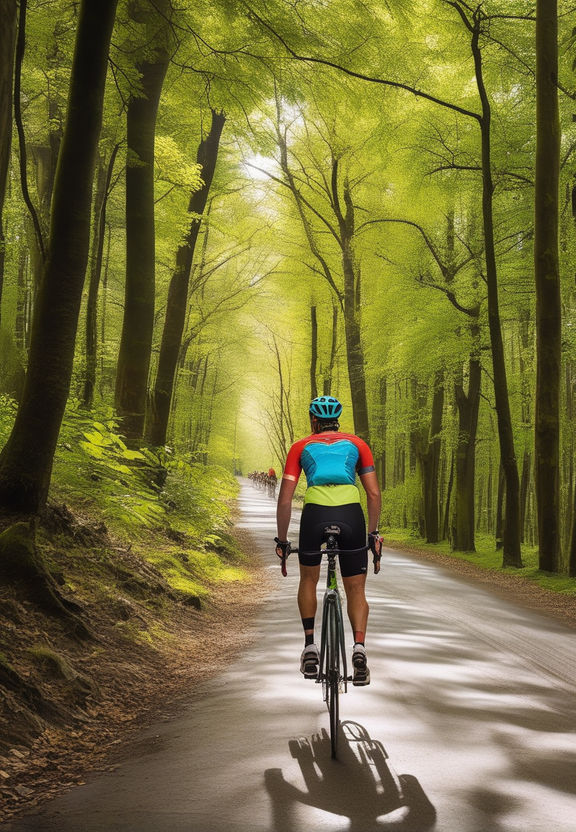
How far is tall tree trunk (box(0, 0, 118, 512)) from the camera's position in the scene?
23.5 ft

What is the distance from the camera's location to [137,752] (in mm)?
4691

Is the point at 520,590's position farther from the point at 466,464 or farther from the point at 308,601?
the point at 308,601

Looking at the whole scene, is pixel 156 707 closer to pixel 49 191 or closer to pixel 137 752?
pixel 137 752

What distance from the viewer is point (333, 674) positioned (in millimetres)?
4859

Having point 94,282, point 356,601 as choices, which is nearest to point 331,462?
point 356,601

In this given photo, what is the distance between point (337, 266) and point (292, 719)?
1038 inches

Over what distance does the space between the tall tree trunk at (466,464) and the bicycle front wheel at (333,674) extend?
1751 centimetres

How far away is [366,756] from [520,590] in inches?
411

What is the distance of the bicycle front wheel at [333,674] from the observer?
4.44 m

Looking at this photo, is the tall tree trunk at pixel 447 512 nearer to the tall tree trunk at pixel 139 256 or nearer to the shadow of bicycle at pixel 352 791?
the tall tree trunk at pixel 139 256

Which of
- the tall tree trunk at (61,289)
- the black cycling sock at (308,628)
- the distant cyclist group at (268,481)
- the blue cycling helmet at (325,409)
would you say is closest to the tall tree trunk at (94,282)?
the tall tree trunk at (61,289)

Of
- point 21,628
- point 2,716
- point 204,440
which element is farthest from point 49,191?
point 204,440

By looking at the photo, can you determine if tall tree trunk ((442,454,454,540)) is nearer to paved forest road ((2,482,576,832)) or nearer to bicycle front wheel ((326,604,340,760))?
paved forest road ((2,482,576,832))

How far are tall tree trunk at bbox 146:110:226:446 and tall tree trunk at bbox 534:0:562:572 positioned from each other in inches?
269
